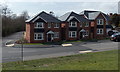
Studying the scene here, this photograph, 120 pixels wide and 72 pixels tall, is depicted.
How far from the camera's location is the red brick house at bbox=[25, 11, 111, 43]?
40375 millimetres

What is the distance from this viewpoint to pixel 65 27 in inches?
1736

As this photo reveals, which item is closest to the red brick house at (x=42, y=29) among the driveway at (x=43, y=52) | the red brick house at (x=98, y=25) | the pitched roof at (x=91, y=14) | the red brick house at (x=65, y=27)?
the red brick house at (x=65, y=27)

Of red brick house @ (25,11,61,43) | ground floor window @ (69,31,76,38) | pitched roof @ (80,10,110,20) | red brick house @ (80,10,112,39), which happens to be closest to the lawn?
red brick house @ (25,11,61,43)

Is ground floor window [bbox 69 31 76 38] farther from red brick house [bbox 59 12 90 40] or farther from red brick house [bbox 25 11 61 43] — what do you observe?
red brick house [bbox 25 11 61 43]

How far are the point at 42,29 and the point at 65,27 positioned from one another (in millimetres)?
6104

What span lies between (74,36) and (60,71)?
35.1m

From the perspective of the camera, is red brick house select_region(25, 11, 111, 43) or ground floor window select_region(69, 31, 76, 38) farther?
ground floor window select_region(69, 31, 76, 38)

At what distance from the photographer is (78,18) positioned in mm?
46531

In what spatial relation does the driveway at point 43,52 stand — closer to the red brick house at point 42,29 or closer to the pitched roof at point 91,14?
the red brick house at point 42,29

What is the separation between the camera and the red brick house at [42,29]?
40031mm

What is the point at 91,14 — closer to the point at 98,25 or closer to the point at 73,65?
the point at 98,25

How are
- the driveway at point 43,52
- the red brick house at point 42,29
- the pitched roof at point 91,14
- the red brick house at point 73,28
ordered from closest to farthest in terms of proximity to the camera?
the driveway at point 43,52, the red brick house at point 42,29, the red brick house at point 73,28, the pitched roof at point 91,14

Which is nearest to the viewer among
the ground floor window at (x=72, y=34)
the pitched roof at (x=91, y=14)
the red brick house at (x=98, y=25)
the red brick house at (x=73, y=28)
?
the red brick house at (x=73, y=28)

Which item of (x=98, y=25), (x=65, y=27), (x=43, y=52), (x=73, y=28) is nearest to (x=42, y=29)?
(x=65, y=27)
